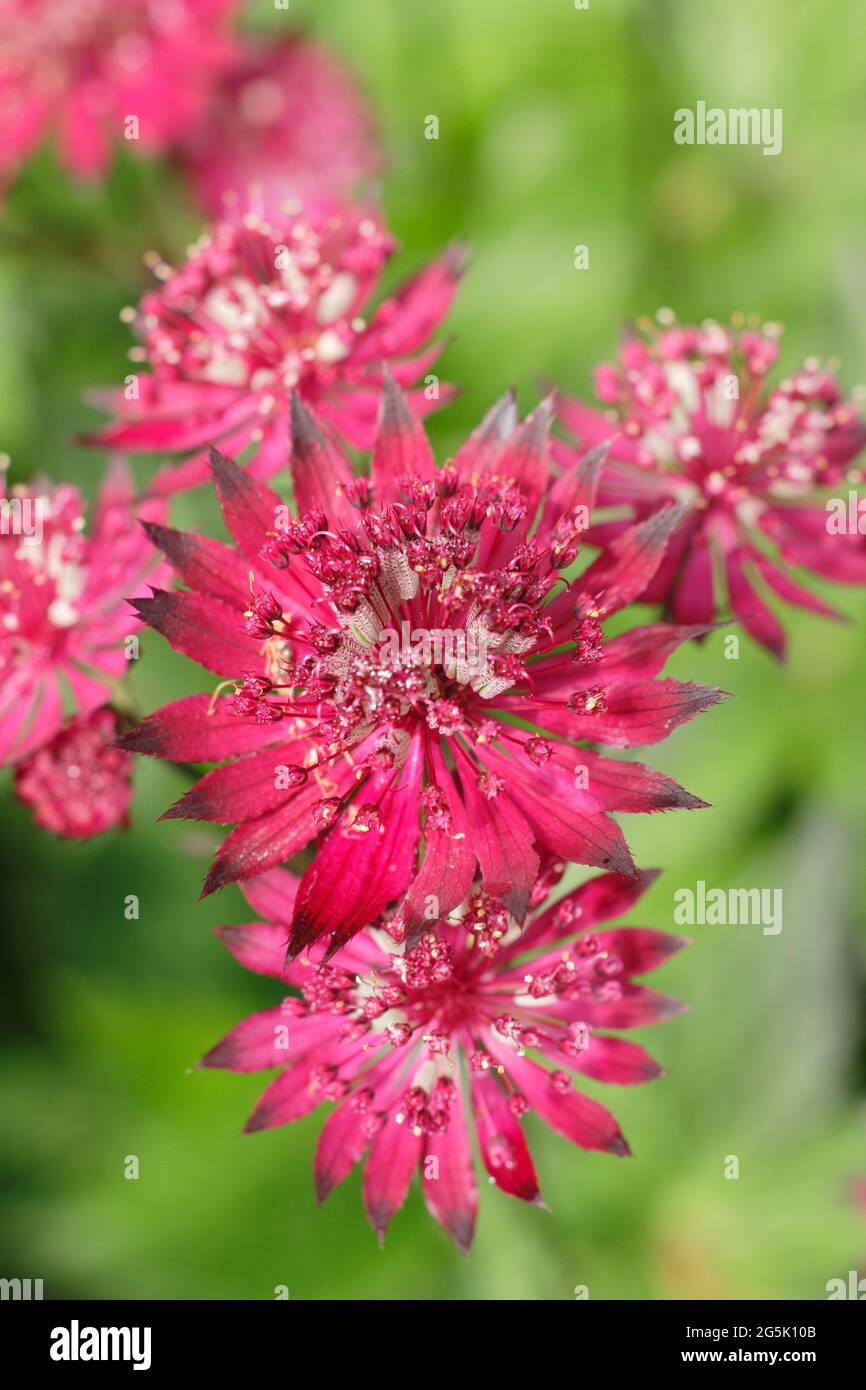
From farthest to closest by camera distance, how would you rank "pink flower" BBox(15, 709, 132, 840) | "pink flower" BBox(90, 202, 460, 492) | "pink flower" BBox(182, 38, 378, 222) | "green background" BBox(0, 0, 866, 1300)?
1. "pink flower" BBox(182, 38, 378, 222)
2. "green background" BBox(0, 0, 866, 1300)
3. "pink flower" BBox(90, 202, 460, 492)
4. "pink flower" BBox(15, 709, 132, 840)

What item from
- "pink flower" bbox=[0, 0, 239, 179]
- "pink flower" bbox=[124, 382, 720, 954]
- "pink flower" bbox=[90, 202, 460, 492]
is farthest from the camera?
"pink flower" bbox=[0, 0, 239, 179]

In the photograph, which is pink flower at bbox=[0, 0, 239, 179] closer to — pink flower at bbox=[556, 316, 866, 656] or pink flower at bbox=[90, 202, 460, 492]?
pink flower at bbox=[90, 202, 460, 492]

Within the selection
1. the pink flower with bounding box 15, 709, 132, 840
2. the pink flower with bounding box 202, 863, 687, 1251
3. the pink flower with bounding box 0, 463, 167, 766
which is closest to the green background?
the pink flower with bounding box 0, 463, 167, 766

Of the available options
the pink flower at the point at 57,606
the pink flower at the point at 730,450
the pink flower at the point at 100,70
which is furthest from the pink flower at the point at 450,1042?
the pink flower at the point at 100,70
